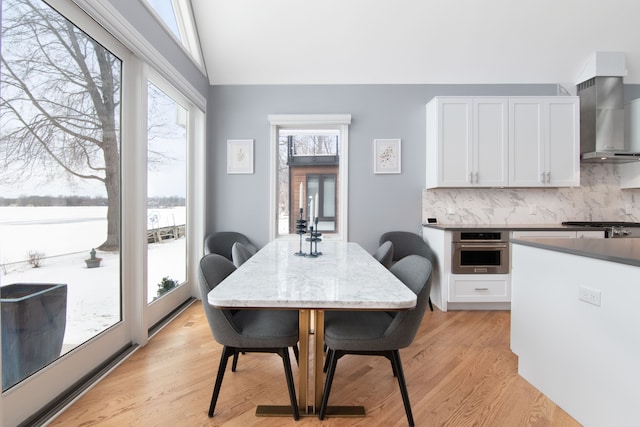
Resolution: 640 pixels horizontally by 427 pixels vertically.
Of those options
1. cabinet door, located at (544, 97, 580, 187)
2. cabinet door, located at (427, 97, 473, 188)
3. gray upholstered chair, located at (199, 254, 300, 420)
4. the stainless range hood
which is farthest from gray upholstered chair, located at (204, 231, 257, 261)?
the stainless range hood

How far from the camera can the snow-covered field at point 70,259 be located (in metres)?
1.42

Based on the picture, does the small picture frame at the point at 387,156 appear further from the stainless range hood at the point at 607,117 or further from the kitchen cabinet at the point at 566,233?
the stainless range hood at the point at 607,117

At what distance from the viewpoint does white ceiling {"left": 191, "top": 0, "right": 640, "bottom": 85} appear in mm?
3004

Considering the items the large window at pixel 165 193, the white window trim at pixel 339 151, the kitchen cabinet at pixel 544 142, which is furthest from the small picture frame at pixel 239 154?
the kitchen cabinet at pixel 544 142

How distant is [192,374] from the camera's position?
1.90m

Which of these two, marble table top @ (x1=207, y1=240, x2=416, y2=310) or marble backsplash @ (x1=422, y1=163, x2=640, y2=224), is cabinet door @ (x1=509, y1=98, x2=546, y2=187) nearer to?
marble backsplash @ (x1=422, y1=163, x2=640, y2=224)

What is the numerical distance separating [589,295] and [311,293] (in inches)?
54.3

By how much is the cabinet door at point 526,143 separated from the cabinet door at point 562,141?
90mm

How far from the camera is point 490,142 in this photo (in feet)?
10.7

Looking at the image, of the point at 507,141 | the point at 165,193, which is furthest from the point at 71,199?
the point at 507,141

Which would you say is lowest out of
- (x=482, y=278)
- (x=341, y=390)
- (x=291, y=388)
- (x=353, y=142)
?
(x=341, y=390)

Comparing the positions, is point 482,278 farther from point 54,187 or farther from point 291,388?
point 54,187

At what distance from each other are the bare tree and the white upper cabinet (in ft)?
10.2

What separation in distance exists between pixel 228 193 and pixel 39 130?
7.05ft
